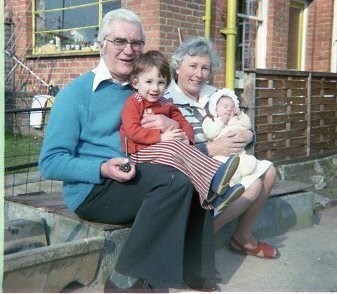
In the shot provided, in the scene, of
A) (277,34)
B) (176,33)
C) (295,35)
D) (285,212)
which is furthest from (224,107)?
(295,35)

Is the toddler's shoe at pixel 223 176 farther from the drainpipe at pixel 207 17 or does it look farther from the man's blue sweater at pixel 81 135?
the drainpipe at pixel 207 17

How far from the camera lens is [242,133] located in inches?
134

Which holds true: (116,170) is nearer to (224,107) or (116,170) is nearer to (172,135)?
(172,135)

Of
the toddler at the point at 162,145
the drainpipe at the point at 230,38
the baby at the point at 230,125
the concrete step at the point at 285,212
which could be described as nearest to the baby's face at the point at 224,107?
the baby at the point at 230,125

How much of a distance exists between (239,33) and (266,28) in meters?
0.52

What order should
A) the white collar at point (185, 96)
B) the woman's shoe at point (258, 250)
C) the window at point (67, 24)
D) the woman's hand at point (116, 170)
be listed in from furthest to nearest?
the window at point (67, 24), the woman's shoe at point (258, 250), the white collar at point (185, 96), the woman's hand at point (116, 170)

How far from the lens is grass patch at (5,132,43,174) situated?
5.80 meters

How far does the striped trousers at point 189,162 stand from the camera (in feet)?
8.79

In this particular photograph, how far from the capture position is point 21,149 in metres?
6.60

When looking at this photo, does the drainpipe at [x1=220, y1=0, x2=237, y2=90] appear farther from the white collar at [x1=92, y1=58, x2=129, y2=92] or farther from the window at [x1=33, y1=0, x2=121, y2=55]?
the white collar at [x1=92, y1=58, x2=129, y2=92]

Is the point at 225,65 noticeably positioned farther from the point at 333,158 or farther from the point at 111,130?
the point at 111,130

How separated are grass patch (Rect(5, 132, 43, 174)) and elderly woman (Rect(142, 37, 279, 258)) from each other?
8.97ft

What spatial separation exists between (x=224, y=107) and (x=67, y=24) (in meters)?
4.88

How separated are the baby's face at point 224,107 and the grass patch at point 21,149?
9.46 ft
